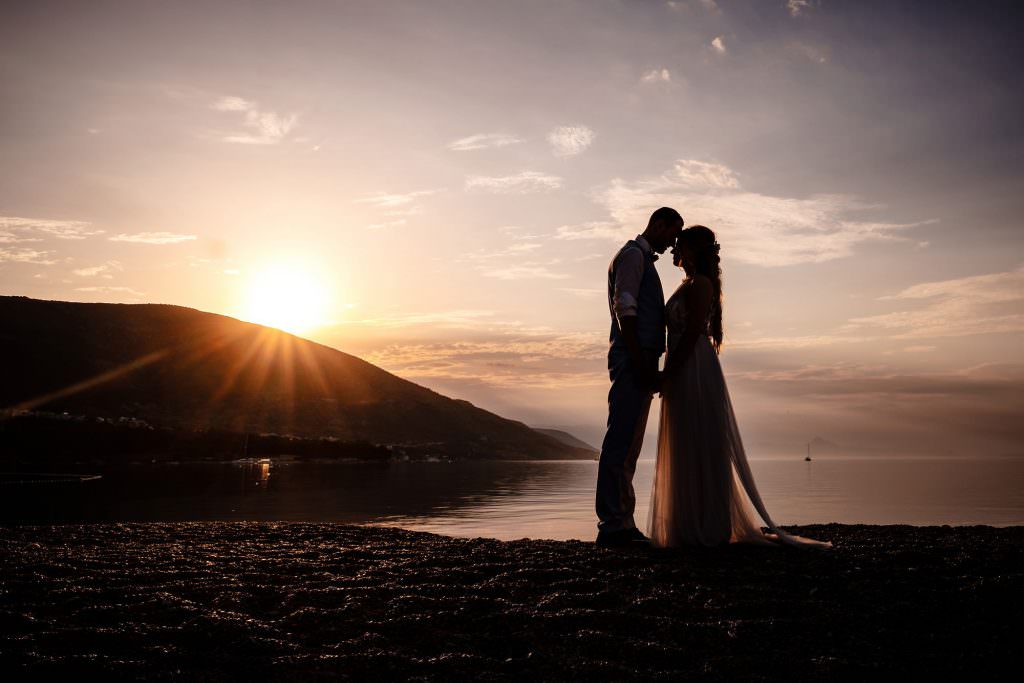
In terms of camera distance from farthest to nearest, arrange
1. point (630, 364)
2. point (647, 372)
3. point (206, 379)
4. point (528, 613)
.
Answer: point (206, 379) < point (630, 364) < point (647, 372) < point (528, 613)

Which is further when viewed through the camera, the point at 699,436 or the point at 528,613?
the point at 699,436

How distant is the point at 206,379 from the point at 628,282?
149 metres

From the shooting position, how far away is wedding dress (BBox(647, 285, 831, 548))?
6.93 m

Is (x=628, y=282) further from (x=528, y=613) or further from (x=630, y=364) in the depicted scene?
(x=528, y=613)

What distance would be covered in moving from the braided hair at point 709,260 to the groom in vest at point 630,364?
0.85ft

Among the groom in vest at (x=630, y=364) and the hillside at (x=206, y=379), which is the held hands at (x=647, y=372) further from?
the hillside at (x=206, y=379)

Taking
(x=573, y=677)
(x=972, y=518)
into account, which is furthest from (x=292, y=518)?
(x=972, y=518)

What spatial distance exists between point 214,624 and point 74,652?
30.7 inches

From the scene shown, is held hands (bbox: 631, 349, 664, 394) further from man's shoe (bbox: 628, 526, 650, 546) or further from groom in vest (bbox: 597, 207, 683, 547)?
man's shoe (bbox: 628, 526, 650, 546)

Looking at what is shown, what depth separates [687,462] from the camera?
7.23 m

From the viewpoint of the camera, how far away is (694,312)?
7281 mm

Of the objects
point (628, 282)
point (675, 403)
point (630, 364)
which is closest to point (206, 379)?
point (630, 364)

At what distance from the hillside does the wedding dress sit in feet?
439

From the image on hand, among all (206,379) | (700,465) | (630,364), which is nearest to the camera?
(700,465)
